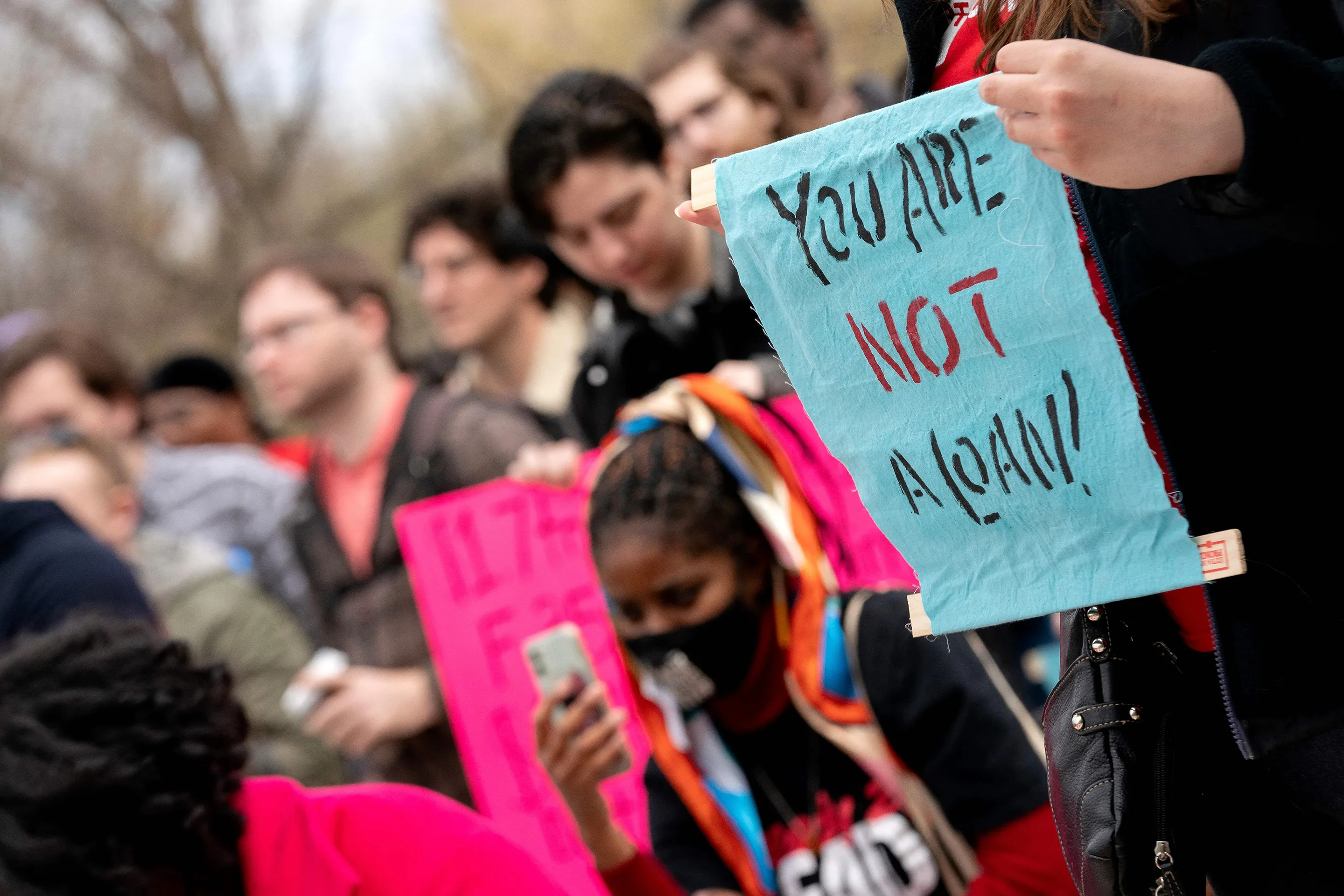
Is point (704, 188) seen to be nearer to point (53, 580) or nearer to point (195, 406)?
point (53, 580)

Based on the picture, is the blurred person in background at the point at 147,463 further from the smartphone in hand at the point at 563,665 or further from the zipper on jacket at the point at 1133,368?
the zipper on jacket at the point at 1133,368

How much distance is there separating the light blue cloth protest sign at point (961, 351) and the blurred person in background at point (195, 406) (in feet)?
14.9

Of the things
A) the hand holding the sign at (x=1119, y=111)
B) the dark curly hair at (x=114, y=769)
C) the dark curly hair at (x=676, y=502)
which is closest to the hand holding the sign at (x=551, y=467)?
the dark curly hair at (x=676, y=502)

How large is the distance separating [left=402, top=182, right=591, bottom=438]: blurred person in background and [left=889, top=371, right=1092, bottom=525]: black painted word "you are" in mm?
2865

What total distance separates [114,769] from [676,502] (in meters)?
1.02

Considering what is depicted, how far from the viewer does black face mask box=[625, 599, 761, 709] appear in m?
2.20

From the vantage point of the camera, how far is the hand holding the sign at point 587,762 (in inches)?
85.0

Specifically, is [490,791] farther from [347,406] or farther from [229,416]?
[229,416]

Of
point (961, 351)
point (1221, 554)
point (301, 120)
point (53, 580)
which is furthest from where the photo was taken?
point (301, 120)

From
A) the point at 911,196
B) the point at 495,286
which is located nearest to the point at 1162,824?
the point at 911,196

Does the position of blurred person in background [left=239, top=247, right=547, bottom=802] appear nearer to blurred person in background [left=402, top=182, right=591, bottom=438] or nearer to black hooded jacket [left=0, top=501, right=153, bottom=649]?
blurred person in background [left=402, top=182, right=591, bottom=438]

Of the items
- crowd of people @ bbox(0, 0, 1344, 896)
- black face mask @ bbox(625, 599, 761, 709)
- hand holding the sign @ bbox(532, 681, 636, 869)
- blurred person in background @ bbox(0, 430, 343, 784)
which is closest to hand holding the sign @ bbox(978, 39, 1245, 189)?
crowd of people @ bbox(0, 0, 1344, 896)

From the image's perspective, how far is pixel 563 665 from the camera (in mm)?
2471

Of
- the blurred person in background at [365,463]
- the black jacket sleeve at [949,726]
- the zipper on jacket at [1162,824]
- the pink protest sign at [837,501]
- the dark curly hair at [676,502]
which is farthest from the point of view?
the blurred person in background at [365,463]
